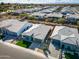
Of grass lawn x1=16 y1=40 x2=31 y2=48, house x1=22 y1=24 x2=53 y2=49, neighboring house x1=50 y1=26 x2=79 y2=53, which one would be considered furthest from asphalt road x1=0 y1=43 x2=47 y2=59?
neighboring house x1=50 y1=26 x2=79 y2=53

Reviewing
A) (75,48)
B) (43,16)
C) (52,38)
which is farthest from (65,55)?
(43,16)

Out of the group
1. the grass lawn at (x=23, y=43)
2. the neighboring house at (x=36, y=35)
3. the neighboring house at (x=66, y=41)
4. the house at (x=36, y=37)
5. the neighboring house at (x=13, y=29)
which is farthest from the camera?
the neighboring house at (x=13, y=29)

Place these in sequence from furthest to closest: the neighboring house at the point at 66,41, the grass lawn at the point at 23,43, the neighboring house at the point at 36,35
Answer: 1. the neighboring house at the point at 36,35
2. the grass lawn at the point at 23,43
3. the neighboring house at the point at 66,41

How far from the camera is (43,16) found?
127 feet

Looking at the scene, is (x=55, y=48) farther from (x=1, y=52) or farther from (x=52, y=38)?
(x=1, y=52)

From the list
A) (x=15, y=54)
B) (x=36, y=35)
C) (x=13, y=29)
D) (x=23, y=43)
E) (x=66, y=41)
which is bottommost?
(x=15, y=54)

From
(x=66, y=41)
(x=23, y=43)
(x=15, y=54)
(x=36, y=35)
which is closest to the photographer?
(x=15, y=54)

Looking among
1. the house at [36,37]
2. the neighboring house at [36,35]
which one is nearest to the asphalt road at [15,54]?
the house at [36,37]

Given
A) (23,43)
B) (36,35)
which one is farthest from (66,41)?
(23,43)

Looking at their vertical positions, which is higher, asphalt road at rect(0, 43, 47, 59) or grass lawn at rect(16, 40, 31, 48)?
grass lawn at rect(16, 40, 31, 48)

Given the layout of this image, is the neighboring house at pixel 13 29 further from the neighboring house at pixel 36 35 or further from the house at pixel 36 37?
the neighboring house at pixel 36 35

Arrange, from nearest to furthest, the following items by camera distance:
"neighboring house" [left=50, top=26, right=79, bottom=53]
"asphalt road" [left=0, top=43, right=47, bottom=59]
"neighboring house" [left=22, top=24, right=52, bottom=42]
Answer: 1. "asphalt road" [left=0, top=43, right=47, bottom=59]
2. "neighboring house" [left=50, top=26, right=79, bottom=53]
3. "neighboring house" [left=22, top=24, right=52, bottom=42]

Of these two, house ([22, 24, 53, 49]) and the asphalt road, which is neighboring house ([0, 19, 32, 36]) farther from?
the asphalt road

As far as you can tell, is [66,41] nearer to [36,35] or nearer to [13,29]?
[36,35]
